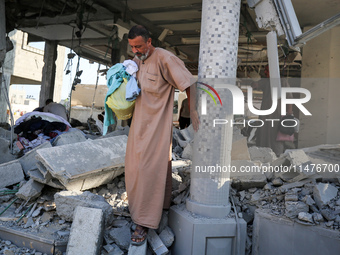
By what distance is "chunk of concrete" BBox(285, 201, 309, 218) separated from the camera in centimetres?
296

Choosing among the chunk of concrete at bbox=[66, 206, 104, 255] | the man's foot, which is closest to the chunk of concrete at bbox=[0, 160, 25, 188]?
the chunk of concrete at bbox=[66, 206, 104, 255]

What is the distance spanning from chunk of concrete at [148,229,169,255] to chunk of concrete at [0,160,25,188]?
6.90 feet

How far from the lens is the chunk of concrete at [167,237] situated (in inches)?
123

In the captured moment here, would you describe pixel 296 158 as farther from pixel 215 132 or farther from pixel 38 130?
pixel 38 130

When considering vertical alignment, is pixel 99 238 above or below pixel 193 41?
below

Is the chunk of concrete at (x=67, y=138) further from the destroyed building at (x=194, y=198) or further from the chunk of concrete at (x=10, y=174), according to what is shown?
the chunk of concrete at (x=10, y=174)

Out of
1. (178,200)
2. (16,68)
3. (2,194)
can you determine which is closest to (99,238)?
(178,200)

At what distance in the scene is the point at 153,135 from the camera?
309cm

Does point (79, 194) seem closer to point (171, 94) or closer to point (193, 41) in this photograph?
point (171, 94)

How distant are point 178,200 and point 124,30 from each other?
552 cm

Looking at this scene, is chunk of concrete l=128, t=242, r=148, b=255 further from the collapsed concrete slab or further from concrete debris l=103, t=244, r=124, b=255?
the collapsed concrete slab

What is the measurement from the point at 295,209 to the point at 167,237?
116cm

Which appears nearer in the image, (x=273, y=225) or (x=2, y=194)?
(x=273, y=225)

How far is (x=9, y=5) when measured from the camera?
7121mm
